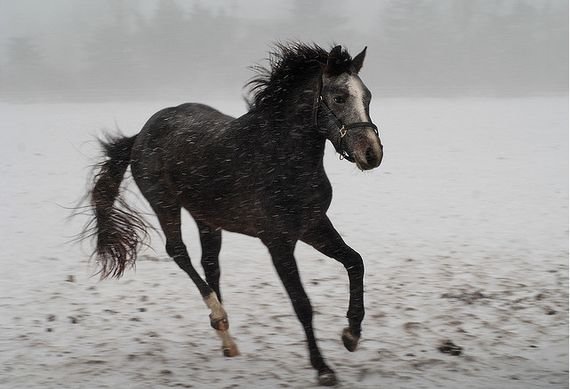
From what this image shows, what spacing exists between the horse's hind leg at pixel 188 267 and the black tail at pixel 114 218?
244 millimetres

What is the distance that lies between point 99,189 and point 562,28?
53.3 metres

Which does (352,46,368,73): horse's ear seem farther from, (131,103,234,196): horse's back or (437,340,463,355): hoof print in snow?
(437,340,463,355): hoof print in snow

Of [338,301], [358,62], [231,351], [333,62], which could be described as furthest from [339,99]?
[338,301]

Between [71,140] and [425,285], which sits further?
[71,140]

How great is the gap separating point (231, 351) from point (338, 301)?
1.94 meters

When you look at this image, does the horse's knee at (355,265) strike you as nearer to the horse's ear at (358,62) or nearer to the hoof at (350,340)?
the hoof at (350,340)

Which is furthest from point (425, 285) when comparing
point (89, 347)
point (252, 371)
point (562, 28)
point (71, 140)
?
point (562, 28)

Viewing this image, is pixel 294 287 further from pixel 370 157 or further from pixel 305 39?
pixel 305 39

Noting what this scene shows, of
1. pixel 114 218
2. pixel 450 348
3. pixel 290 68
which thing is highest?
pixel 290 68

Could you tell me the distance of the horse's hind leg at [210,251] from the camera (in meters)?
6.08

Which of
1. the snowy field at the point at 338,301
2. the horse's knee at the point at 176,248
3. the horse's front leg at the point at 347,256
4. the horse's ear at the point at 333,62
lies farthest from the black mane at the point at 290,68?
the snowy field at the point at 338,301

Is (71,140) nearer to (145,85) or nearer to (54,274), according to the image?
(54,274)

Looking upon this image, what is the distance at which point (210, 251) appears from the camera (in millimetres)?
6094

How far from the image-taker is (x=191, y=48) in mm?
49844
